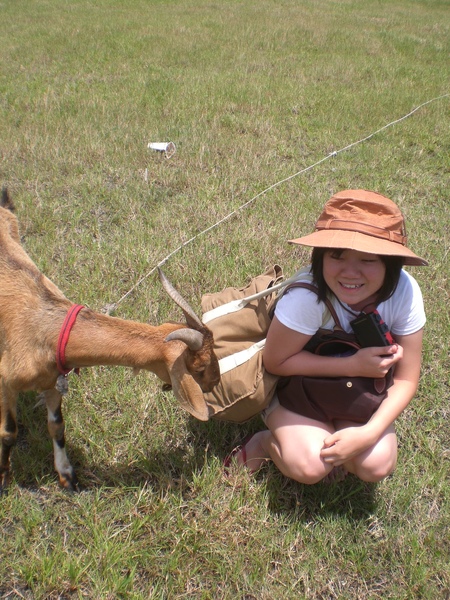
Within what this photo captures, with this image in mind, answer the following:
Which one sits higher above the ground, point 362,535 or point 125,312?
point 125,312

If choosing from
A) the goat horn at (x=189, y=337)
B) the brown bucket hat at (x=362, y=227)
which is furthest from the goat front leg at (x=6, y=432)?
the brown bucket hat at (x=362, y=227)

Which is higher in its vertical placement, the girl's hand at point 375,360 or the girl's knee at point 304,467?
the girl's hand at point 375,360

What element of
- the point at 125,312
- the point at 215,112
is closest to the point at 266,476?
the point at 125,312

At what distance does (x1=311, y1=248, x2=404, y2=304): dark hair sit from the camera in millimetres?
2729

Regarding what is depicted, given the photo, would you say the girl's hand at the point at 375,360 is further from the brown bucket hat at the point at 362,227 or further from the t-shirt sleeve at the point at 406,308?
the brown bucket hat at the point at 362,227

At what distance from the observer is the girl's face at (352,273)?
8.84ft

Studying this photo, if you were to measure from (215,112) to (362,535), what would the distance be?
6.91 meters

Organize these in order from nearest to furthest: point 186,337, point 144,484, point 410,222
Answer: point 186,337 < point 144,484 < point 410,222

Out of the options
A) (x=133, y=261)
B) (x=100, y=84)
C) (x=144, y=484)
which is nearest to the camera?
(x=144, y=484)

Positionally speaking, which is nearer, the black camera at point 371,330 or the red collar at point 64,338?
the black camera at point 371,330

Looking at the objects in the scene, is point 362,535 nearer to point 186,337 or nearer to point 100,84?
point 186,337

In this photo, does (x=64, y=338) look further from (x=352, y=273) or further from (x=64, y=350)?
(x=352, y=273)

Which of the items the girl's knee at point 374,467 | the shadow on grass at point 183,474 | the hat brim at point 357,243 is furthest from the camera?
the shadow on grass at point 183,474

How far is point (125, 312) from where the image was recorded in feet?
14.5
